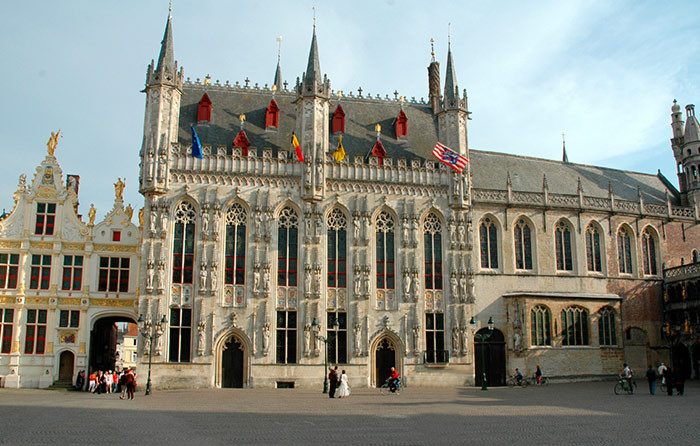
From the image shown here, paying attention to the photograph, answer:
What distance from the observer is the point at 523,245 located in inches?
1805

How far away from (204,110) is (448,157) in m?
Result: 16.8

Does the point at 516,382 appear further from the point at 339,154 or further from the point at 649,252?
the point at 339,154

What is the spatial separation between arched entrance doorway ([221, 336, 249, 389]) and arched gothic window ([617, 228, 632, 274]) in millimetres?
28649

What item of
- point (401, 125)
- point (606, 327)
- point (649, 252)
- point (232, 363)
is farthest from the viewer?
point (649, 252)

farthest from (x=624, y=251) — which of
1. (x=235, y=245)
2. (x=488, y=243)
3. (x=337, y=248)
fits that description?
(x=235, y=245)

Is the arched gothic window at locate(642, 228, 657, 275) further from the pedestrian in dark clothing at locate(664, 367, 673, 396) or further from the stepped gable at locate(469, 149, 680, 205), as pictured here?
the pedestrian in dark clothing at locate(664, 367, 673, 396)

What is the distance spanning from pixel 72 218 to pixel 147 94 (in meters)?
9.42

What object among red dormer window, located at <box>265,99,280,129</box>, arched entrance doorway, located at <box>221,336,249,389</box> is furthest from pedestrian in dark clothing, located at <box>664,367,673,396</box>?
red dormer window, located at <box>265,99,280,129</box>

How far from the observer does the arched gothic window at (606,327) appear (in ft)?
148

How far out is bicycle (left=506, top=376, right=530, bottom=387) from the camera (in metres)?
41.0

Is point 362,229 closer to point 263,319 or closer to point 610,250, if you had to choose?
point 263,319

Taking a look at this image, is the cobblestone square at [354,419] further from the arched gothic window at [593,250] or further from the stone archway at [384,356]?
the arched gothic window at [593,250]

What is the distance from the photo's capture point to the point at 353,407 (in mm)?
25594

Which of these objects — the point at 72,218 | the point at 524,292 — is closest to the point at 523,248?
the point at 524,292
